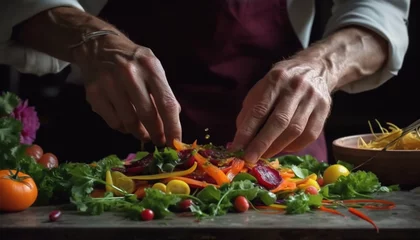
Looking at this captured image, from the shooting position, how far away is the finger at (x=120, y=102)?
147 cm

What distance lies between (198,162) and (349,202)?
0.28m

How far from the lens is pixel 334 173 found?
150 centimetres

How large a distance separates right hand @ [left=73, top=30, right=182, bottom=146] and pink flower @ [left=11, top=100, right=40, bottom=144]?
615 millimetres

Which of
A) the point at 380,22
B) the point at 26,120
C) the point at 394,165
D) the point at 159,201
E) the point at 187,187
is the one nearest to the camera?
the point at 159,201

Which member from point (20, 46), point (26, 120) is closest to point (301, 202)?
point (20, 46)

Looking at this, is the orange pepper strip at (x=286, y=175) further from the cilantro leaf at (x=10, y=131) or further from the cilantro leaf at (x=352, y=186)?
the cilantro leaf at (x=10, y=131)

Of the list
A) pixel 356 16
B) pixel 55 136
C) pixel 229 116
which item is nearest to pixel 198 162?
pixel 229 116

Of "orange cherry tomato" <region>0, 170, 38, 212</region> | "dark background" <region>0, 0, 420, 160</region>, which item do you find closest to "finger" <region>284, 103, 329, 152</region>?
"orange cherry tomato" <region>0, 170, 38, 212</region>

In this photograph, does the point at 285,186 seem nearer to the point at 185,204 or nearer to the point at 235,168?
the point at 235,168

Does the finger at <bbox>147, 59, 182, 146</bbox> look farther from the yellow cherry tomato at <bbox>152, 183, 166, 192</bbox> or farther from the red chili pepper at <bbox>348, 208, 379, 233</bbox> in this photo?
the red chili pepper at <bbox>348, 208, 379, 233</bbox>

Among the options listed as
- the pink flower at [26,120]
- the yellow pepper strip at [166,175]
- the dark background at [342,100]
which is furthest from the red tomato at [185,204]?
the dark background at [342,100]

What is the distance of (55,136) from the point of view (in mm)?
2766

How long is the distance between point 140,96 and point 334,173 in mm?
413
